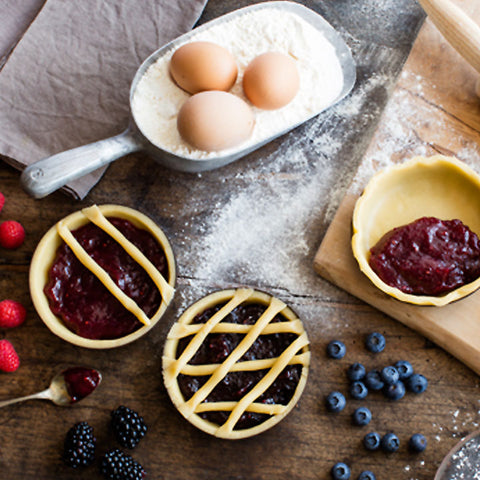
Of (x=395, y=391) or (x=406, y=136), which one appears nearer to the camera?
(x=395, y=391)

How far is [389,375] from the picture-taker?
1457 mm

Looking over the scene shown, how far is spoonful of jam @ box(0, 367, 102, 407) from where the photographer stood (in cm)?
146

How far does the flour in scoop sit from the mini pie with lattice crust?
418 mm

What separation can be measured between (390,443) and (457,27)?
1121mm

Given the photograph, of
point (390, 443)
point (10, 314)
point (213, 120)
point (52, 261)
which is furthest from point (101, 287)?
point (390, 443)

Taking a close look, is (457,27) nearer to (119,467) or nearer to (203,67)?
(203,67)

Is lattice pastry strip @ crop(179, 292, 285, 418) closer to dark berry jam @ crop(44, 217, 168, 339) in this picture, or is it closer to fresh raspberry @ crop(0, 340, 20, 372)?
dark berry jam @ crop(44, 217, 168, 339)

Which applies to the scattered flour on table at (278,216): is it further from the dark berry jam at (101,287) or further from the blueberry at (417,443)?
the blueberry at (417,443)

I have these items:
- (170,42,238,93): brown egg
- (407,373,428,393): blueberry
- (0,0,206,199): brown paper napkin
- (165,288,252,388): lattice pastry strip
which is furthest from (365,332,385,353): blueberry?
(0,0,206,199): brown paper napkin

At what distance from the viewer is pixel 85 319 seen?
1417 millimetres

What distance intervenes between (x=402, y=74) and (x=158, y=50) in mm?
700

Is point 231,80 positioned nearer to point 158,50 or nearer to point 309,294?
point 158,50

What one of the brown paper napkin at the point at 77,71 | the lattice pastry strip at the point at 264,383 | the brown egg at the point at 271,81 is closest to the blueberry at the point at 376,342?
the lattice pastry strip at the point at 264,383

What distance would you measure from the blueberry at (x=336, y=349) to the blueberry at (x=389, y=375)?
0.11 meters
